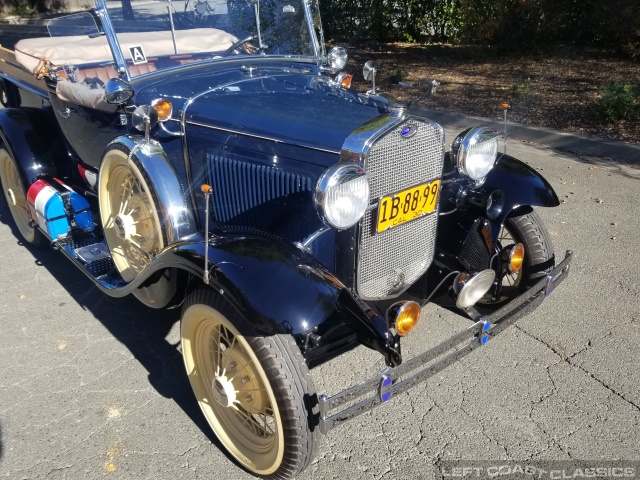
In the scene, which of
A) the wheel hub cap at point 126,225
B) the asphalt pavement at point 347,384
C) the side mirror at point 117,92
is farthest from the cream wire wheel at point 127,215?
the asphalt pavement at point 347,384

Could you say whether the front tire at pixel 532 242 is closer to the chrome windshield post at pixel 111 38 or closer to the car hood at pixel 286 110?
the car hood at pixel 286 110

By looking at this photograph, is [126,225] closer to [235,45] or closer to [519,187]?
[235,45]

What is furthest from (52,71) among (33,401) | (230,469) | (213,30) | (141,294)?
(230,469)

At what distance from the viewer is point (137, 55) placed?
11.0 ft

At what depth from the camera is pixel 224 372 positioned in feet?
7.97

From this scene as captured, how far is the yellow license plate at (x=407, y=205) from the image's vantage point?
2533 mm

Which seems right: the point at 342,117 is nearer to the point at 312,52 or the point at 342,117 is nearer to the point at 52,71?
the point at 312,52

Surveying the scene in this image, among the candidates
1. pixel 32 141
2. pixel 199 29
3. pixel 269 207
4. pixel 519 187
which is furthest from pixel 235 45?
pixel 519 187

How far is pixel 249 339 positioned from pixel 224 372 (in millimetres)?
349

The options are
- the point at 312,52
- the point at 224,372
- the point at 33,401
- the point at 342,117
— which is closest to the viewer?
the point at 224,372

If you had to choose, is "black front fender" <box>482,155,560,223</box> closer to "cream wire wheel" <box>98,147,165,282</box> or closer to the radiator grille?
the radiator grille

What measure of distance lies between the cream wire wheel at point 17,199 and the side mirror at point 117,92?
189 centimetres

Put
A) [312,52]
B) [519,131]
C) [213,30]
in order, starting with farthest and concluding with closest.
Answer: [519,131], [312,52], [213,30]

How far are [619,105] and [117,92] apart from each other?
6.35 meters
